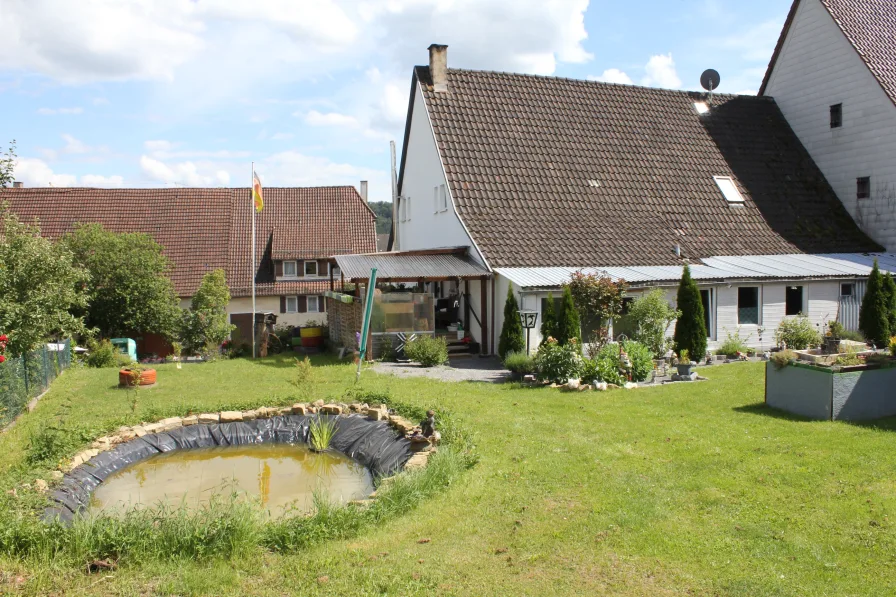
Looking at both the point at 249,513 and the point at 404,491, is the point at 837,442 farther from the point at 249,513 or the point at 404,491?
the point at 249,513

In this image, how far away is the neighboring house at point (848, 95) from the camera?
82.1 feet

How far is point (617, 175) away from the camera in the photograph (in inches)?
994

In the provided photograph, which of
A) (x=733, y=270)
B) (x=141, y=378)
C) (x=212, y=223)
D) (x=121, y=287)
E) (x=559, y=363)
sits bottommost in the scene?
(x=141, y=378)

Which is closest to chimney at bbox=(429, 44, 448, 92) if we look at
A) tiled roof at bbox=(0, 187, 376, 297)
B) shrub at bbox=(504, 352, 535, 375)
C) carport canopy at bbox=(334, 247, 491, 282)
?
carport canopy at bbox=(334, 247, 491, 282)

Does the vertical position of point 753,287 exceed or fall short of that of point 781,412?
it exceeds it

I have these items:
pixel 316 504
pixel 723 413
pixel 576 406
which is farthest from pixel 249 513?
pixel 723 413

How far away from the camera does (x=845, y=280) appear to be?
21.9 meters

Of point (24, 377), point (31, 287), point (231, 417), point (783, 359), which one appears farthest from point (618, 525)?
point (31, 287)

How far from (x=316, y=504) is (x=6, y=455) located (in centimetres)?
559

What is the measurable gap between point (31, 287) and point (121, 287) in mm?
14430

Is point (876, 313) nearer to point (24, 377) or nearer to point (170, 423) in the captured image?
point (170, 423)

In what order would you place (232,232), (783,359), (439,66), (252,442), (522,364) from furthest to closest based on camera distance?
(232,232), (439,66), (522,364), (252,442), (783,359)

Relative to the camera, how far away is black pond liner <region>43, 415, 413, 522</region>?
34.1 feet

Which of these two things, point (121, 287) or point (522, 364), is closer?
point (522, 364)
